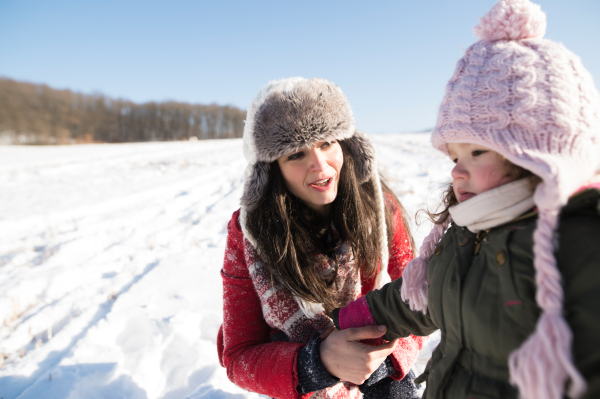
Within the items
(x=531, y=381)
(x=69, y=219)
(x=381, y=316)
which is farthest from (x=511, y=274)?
(x=69, y=219)

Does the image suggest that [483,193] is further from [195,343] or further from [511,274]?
[195,343]

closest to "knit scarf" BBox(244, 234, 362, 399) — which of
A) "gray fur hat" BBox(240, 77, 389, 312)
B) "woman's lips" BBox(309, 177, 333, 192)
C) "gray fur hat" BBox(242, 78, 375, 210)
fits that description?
"gray fur hat" BBox(240, 77, 389, 312)

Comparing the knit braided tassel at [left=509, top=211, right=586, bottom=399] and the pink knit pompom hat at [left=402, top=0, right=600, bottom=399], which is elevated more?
the pink knit pompom hat at [left=402, top=0, right=600, bottom=399]

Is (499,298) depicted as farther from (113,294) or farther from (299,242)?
(113,294)

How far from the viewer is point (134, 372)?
194 centimetres

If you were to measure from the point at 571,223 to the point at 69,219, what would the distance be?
581 centimetres

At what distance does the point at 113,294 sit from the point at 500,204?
2.93 m

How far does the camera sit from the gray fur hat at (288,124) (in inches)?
61.1

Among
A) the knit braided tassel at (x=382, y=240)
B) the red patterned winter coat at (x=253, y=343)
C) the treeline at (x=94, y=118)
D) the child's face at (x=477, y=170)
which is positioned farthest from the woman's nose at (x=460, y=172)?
the treeline at (x=94, y=118)

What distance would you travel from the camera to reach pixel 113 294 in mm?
2707

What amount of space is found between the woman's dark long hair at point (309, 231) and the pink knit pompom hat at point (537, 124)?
741 millimetres

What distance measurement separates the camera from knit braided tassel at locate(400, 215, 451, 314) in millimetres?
1141

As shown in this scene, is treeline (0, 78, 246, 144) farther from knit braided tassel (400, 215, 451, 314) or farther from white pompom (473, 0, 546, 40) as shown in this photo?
white pompom (473, 0, 546, 40)

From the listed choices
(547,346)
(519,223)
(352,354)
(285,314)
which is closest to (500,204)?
(519,223)
